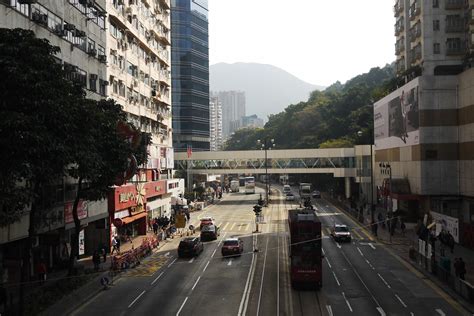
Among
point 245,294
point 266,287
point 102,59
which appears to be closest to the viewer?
point 245,294

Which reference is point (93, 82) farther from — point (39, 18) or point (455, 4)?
point (455, 4)

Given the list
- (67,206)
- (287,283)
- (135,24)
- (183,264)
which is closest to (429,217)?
(287,283)

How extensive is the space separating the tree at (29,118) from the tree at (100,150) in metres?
1.44

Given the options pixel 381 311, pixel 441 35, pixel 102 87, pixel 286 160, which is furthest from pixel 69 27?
pixel 286 160

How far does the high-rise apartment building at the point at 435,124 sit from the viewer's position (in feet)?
149

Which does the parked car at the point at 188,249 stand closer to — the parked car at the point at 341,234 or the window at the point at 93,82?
the parked car at the point at 341,234

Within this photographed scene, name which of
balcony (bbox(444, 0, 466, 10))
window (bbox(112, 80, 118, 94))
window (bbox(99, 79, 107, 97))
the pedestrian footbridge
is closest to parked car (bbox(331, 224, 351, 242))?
window (bbox(99, 79, 107, 97))

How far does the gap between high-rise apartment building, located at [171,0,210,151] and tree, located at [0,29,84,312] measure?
110751mm

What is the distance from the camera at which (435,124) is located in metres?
47.8

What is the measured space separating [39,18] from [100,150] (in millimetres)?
8923

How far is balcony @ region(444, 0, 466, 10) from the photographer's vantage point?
56062 mm

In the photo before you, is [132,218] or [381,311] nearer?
[381,311]

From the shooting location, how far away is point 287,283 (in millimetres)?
29328

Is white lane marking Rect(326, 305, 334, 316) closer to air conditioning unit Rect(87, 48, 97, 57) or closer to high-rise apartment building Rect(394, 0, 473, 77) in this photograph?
air conditioning unit Rect(87, 48, 97, 57)
